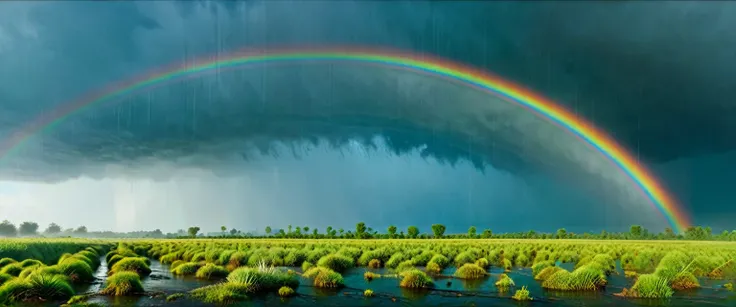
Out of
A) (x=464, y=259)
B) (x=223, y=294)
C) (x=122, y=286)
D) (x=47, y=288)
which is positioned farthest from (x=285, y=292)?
(x=464, y=259)

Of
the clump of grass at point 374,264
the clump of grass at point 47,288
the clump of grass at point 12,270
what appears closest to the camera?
the clump of grass at point 47,288

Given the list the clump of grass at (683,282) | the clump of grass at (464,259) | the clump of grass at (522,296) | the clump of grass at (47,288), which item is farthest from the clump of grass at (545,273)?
the clump of grass at (47,288)

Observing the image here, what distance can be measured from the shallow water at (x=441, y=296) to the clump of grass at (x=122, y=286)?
123 centimetres

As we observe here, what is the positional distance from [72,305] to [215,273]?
748 inches

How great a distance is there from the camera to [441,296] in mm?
35938

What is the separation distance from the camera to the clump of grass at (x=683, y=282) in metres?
38.8

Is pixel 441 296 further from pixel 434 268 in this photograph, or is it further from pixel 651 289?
pixel 434 268

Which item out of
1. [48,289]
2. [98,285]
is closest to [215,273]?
[98,285]

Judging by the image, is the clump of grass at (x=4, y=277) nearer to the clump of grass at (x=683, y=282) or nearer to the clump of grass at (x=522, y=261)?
the clump of grass at (x=683, y=282)

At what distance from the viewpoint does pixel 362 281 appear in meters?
45.2

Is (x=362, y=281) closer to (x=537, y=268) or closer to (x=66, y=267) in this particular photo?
(x=537, y=268)

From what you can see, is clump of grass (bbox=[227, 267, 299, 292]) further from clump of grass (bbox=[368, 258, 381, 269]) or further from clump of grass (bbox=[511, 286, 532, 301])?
clump of grass (bbox=[368, 258, 381, 269])

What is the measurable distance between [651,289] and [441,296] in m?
14.4

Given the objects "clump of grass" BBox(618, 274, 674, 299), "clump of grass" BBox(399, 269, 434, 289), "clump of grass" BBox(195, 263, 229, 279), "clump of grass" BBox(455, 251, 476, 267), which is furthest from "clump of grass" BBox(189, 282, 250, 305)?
"clump of grass" BBox(455, 251, 476, 267)
